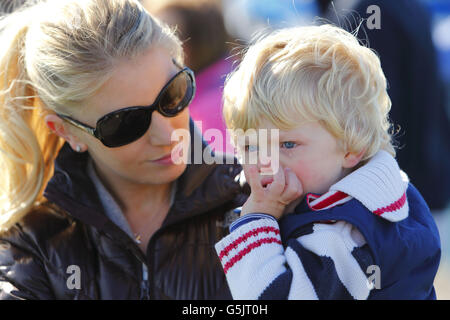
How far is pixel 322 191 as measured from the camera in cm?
173

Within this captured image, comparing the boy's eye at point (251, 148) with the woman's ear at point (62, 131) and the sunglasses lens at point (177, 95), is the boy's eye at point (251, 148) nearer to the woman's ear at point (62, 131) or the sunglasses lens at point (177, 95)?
the sunglasses lens at point (177, 95)

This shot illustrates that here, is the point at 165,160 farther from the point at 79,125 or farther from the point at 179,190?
the point at 79,125

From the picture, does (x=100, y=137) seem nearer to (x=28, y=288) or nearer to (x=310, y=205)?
(x=28, y=288)

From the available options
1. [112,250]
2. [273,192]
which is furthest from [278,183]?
[112,250]

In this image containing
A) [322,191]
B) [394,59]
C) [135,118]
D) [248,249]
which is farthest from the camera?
[394,59]

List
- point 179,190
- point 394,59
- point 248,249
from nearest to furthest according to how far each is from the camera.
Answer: point 248,249, point 179,190, point 394,59

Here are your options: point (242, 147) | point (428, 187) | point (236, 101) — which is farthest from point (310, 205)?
point (428, 187)

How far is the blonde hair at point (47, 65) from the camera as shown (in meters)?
1.92

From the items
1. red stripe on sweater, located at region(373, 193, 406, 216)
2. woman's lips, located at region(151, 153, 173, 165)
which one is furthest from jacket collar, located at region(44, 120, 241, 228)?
red stripe on sweater, located at region(373, 193, 406, 216)

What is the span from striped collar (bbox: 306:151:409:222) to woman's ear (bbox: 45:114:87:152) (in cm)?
87

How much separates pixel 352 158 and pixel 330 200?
179 mm

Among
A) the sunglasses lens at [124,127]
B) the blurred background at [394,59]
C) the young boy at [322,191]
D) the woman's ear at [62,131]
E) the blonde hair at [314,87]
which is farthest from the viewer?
the blurred background at [394,59]

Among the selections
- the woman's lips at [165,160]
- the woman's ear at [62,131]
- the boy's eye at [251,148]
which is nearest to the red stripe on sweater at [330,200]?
the boy's eye at [251,148]

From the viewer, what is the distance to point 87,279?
1945mm
